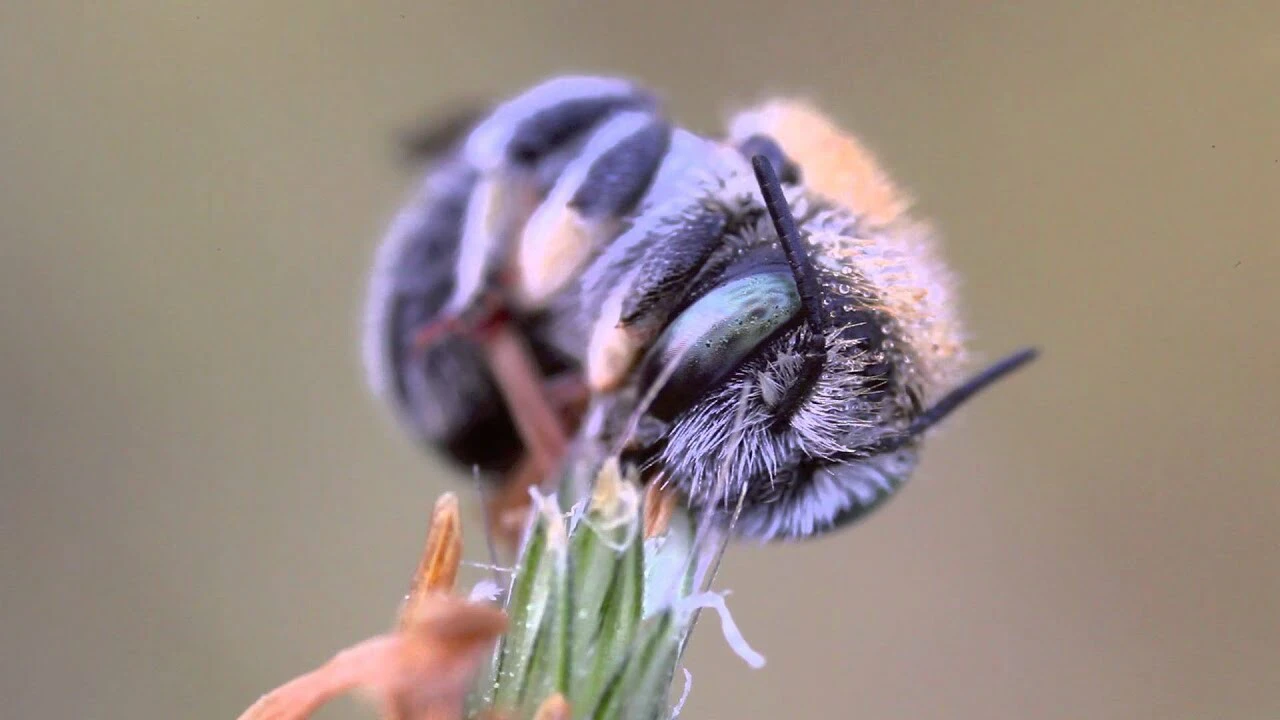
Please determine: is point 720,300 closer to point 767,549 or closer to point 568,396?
point 568,396

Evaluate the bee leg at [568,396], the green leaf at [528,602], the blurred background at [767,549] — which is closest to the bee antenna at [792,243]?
the green leaf at [528,602]

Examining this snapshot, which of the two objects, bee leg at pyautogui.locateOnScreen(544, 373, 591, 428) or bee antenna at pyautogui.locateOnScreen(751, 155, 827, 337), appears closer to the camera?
bee antenna at pyautogui.locateOnScreen(751, 155, 827, 337)

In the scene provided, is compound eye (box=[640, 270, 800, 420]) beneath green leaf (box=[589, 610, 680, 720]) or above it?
above

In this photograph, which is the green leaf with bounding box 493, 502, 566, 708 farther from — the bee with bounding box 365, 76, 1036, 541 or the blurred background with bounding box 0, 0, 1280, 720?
the blurred background with bounding box 0, 0, 1280, 720

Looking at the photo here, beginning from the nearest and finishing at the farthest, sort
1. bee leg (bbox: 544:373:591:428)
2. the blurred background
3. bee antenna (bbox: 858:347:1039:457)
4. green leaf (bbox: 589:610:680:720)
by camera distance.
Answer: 1. green leaf (bbox: 589:610:680:720)
2. bee antenna (bbox: 858:347:1039:457)
3. bee leg (bbox: 544:373:591:428)
4. the blurred background

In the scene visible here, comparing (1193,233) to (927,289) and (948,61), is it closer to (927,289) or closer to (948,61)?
(948,61)

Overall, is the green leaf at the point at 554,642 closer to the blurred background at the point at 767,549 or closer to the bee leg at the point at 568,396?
the bee leg at the point at 568,396

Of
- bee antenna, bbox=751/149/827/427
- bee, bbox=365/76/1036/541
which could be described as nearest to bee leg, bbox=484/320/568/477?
bee, bbox=365/76/1036/541

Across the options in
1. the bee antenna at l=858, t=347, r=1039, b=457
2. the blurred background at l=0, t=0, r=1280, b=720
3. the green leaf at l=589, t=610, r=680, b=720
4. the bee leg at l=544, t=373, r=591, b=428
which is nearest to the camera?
the green leaf at l=589, t=610, r=680, b=720
